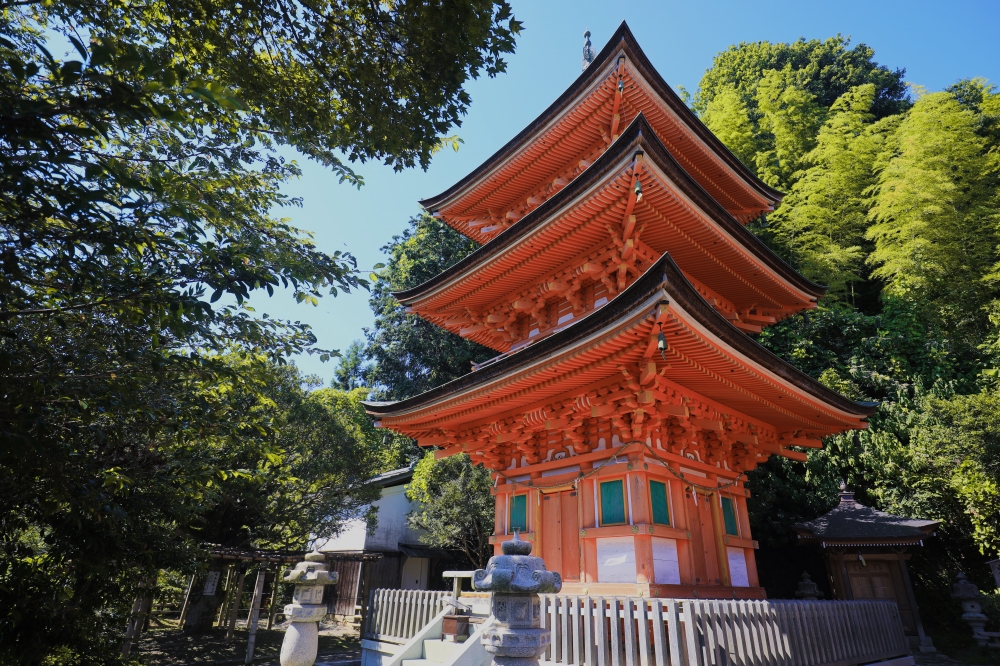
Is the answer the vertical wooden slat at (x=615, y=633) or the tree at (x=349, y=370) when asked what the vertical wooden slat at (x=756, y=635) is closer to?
the vertical wooden slat at (x=615, y=633)

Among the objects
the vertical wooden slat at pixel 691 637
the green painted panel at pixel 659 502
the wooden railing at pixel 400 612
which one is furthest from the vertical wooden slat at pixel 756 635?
the wooden railing at pixel 400 612

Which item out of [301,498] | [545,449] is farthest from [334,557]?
[545,449]

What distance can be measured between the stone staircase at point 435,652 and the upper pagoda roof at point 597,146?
924 cm

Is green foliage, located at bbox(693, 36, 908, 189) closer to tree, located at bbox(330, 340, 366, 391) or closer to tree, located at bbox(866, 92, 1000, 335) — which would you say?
tree, located at bbox(866, 92, 1000, 335)

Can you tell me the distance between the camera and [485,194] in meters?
13.1

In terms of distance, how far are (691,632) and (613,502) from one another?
8.49ft

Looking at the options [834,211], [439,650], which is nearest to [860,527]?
[439,650]

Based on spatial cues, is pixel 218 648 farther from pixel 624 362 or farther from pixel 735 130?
pixel 735 130

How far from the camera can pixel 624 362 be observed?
727cm

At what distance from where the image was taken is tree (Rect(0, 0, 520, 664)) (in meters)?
4.02

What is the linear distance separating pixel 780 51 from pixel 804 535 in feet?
110

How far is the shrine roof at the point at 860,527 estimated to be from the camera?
1237 cm

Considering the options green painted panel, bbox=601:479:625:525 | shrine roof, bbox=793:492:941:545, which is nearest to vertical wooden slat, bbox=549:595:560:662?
green painted panel, bbox=601:479:625:525

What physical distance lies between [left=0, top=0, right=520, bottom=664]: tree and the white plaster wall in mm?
16667
